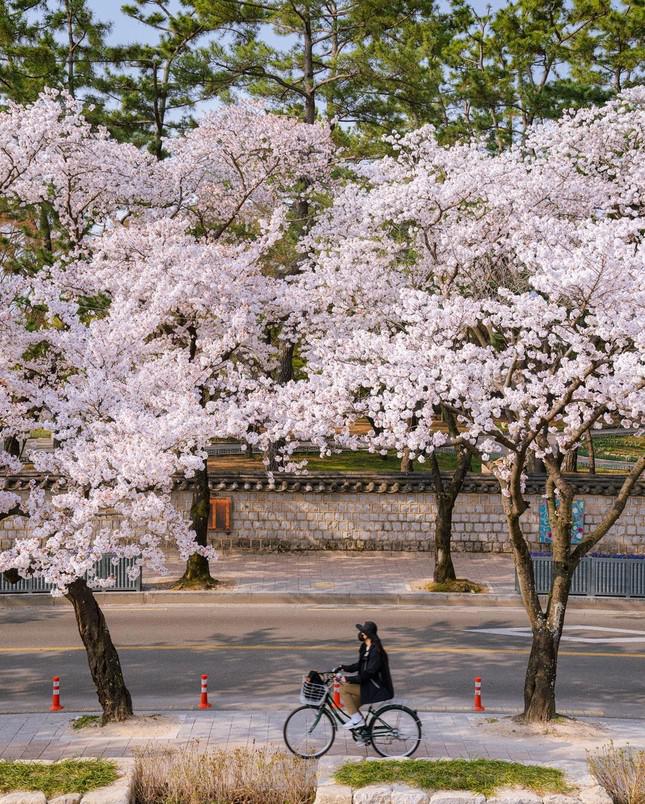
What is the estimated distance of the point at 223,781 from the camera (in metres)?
10.1

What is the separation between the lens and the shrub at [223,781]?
10031 mm

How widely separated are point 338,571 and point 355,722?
13.4m

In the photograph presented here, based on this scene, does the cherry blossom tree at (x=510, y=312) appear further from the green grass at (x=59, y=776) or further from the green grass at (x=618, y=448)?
the green grass at (x=618, y=448)

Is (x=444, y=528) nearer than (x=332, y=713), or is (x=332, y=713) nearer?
(x=332, y=713)

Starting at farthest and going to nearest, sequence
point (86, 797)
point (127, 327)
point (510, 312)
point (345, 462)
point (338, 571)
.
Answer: point (345, 462) < point (338, 571) < point (127, 327) < point (510, 312) < point (86, 797)

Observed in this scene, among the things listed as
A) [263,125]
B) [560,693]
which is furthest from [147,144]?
[560,693]

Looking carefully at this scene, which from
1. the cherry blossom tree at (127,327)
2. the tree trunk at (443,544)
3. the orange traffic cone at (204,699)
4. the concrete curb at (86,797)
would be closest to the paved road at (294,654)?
the orange traffic cone at (204,699)

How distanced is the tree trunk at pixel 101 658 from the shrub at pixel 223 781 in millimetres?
3075

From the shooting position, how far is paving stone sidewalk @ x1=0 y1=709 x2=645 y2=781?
12383mm

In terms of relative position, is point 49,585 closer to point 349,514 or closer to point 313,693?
point 349,514

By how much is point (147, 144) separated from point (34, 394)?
21.2 metres

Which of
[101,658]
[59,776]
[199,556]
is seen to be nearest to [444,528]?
[199,556]

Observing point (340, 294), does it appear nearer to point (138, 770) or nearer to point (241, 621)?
point (241, 621)

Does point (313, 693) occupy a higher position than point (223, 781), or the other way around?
point (313, 693)
